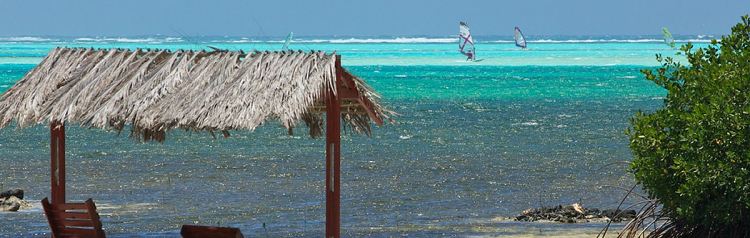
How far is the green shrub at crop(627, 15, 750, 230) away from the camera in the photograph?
7145 mm

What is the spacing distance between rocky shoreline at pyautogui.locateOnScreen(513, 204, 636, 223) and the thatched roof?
353 cm

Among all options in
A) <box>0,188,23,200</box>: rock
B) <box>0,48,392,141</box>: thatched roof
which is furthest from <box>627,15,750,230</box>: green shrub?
<box>0,188,23,200</box>: rock

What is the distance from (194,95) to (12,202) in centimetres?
597

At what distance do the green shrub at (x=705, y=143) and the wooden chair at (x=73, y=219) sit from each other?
3.98 m

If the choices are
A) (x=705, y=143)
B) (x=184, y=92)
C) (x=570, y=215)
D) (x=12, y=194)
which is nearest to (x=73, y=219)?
(x=184, y=92)

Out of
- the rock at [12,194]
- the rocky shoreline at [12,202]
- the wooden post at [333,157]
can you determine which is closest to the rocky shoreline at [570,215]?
the wooden post at [333,157]

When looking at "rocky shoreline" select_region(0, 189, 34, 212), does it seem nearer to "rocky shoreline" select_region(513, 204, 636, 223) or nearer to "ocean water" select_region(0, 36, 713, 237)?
"ocean water" select_region(0, 36, 713, 237)

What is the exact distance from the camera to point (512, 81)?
58031 millimetres

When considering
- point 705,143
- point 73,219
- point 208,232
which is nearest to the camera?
point 208,232

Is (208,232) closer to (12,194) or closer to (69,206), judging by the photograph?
(69,206)

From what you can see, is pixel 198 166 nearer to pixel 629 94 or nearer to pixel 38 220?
pixel 38 220

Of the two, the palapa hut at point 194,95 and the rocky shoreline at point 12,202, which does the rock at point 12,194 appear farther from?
the palapa hut at point 194,95

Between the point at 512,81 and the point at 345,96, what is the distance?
5100cm

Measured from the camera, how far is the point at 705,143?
23.7 ft
